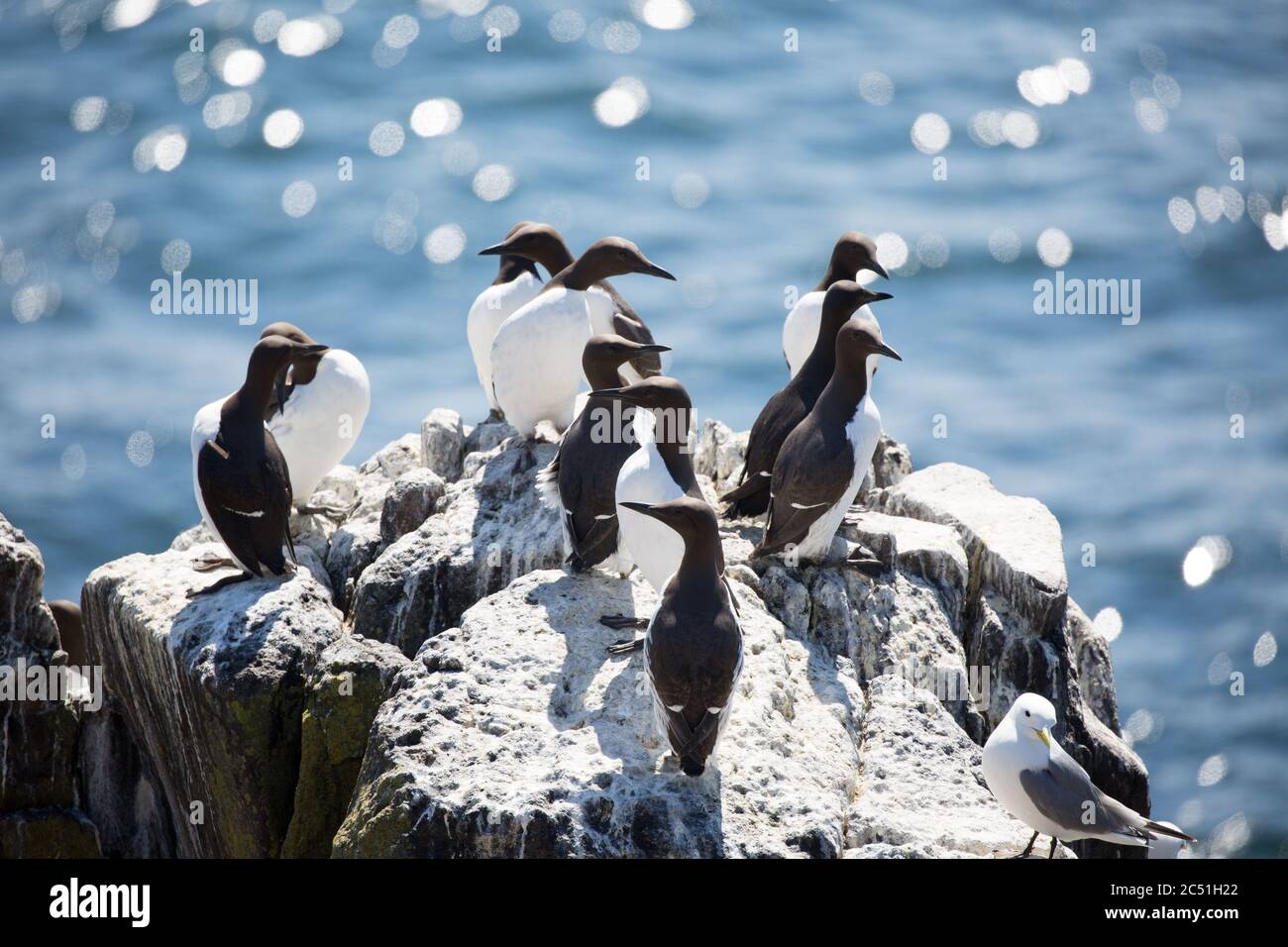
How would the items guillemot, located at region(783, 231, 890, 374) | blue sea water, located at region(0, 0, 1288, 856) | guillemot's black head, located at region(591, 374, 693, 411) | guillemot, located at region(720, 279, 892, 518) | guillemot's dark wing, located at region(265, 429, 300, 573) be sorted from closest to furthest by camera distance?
guillemot's black head, located at region(591, 374, 693, 411), guillemot's dark wing, located at region(265, 429, 300, 573), guillemot, located at region(720, 279, 892, 518), guillemot, located at region(783, 231, 890, 374), blue sea water, located at region(0, 0, 1288, 856)

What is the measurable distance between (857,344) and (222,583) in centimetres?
343

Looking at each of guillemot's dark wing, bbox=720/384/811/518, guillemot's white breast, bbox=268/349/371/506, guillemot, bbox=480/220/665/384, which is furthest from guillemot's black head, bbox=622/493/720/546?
guillemot's white breast, bbox=268/349/371/506

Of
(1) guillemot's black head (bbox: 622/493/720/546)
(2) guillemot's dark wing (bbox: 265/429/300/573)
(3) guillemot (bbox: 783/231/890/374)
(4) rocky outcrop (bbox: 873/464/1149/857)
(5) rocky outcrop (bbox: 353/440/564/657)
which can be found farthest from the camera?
(3) guillemot (bbox: 783/231/890/374)

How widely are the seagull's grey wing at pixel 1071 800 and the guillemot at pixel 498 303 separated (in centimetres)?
Answer: 444

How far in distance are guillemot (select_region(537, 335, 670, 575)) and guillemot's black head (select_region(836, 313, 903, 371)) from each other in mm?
1155

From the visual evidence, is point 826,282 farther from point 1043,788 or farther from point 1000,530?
point 1043,788

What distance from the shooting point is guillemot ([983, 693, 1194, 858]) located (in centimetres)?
701

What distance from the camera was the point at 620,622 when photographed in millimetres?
7551

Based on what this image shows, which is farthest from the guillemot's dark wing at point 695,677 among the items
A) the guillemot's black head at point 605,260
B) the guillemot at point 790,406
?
the guillemot's black head at point 605,260

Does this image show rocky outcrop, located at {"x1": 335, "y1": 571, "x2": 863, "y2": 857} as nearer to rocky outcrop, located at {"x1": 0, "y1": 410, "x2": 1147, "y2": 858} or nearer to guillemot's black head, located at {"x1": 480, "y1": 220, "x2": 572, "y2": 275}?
rocky outcrop, located at {"x1": 0, "y1": 410, "x2": 1147, "y2": 858}

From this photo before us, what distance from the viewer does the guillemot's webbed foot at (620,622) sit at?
7.54 meters

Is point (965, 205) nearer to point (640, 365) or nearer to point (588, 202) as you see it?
point (588, 202)

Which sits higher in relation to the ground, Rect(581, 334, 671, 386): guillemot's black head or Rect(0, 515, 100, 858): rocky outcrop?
Rect(581, 334, 671, 386): guillemot's black head
